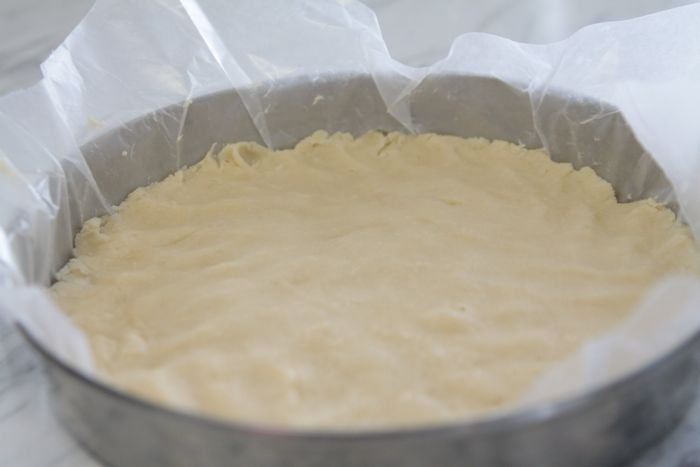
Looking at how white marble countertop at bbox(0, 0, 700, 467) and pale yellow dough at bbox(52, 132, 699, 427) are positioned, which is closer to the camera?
pale yellow dough at bbox(52, 132, 699, 427)

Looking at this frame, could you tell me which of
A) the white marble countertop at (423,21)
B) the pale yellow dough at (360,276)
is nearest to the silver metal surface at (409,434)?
the pale yellow dough at (360,276)

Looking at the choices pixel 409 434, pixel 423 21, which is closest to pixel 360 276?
pixel 409 434

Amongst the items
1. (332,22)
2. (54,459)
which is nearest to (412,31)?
(332,22)

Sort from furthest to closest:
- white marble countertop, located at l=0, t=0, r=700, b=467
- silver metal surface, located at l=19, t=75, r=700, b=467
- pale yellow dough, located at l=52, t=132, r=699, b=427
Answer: white marble countertop, located at l=0, t=0, r=700, b=467
pale yellow dough, located at l=52, t=132, r=699, b=427
silver metal surface, located at l=19, t=75, r=700, b=467

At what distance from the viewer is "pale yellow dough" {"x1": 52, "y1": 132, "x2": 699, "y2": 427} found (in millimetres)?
732

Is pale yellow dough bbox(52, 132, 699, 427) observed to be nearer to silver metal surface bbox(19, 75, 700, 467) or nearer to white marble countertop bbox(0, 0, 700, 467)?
silver metal surface bbox(19, 75, 700, 467)

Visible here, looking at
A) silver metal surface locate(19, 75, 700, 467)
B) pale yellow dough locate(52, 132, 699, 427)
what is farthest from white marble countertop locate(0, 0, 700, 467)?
silver metal surface locate(19, 75, 700, 467)

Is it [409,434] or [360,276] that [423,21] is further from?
[409,434]

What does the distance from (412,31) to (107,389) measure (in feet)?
3.09

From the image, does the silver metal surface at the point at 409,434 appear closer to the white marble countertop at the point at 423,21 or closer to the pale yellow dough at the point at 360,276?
the pale yellow dough at the point at 360,276

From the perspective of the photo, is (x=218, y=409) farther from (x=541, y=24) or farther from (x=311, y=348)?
(x=541, y=24)

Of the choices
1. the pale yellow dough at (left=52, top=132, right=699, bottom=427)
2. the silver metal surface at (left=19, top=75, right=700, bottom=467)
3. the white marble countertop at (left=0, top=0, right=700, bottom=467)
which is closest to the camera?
the silver metal surface at (left=19, top=75, right=700, bottom=467)

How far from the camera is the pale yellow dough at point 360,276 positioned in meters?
0.73

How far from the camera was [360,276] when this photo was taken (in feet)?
2.87
